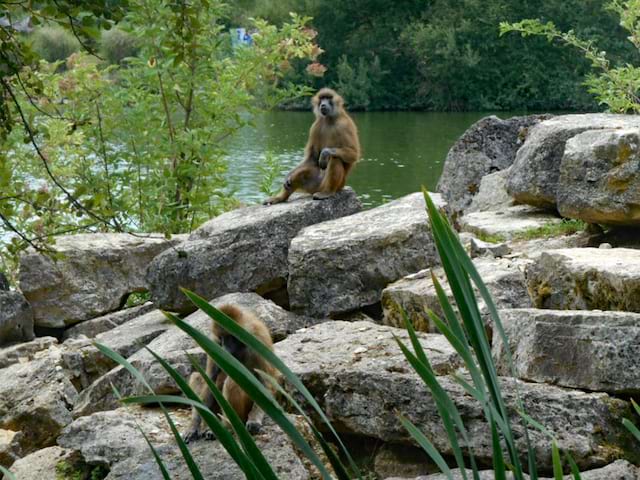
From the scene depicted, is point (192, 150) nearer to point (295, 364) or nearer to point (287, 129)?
point (295, 364)

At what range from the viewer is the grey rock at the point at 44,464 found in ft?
17.1

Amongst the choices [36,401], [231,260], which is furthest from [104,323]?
[36,401]

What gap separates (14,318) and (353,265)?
3.45m

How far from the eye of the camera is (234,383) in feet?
17.0

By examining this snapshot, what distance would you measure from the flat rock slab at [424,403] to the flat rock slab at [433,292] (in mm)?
538

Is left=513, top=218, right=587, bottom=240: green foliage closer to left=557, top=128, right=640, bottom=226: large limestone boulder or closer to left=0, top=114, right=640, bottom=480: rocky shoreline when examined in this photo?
left=0, top=114, right=640, bottom=480: rocky shoreline

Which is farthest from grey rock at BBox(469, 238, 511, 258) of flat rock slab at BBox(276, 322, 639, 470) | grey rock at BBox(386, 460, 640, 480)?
grey rock at BBox(386, 460, 640, 480)

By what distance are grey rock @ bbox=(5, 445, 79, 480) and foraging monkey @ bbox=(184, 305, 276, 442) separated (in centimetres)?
69

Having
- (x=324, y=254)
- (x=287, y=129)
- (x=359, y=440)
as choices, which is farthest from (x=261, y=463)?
(x=287, y=129)

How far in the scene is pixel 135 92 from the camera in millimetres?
12125

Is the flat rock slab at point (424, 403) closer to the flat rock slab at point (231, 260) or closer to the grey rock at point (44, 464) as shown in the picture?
the grey rock at point (44, 464)

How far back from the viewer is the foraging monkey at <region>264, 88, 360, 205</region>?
30.0ft

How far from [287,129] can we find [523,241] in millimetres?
26574

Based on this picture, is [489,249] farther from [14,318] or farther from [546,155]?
[14,318]
